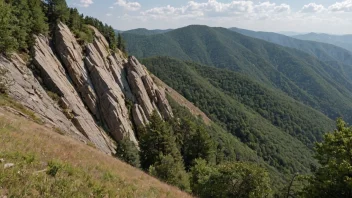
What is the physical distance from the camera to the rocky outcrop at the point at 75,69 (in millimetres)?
55938

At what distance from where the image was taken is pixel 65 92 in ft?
158

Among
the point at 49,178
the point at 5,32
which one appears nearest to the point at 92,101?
the point at 5,32

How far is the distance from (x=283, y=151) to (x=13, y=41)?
162 meters

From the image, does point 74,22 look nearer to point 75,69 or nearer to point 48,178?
point 75,69

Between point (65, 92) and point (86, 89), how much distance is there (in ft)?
27.7

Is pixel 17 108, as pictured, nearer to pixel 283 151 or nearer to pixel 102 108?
pixel 102 108

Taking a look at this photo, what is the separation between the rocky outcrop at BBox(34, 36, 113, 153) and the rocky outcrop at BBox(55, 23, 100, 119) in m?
2.15

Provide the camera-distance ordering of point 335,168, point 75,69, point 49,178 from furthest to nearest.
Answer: point 75,69 → point 335,168 → point 49,178

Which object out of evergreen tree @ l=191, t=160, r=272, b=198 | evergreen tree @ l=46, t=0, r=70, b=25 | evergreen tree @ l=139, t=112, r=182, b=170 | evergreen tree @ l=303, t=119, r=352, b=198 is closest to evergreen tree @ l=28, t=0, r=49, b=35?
evergreen tree @ l=46, t=0, r=70, b=25

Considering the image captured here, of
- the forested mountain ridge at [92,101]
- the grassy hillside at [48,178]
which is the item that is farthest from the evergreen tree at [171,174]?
the grassy hillside at [48,178]

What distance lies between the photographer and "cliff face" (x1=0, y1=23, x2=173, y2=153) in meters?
39.2

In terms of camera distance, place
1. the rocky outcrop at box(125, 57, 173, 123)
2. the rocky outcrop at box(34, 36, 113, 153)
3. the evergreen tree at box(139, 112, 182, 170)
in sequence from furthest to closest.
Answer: the rocky outcrop at box(125, 57, 173, 123) < the evergreen tree at box(139, 112, 182, 170) < the rocky outcrop at box(34, 36, 113, 153)

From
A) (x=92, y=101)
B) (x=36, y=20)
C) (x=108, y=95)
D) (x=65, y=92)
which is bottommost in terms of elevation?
(x=92, y=101)

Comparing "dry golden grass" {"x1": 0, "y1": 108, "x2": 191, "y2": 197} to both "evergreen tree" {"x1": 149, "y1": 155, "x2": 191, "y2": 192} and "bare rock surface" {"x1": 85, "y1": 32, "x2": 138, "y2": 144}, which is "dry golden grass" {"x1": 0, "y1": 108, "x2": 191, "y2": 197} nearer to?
"evergreen tree" {"x1": 149, "y1": 155, "x2": 191, "y2": 192}
